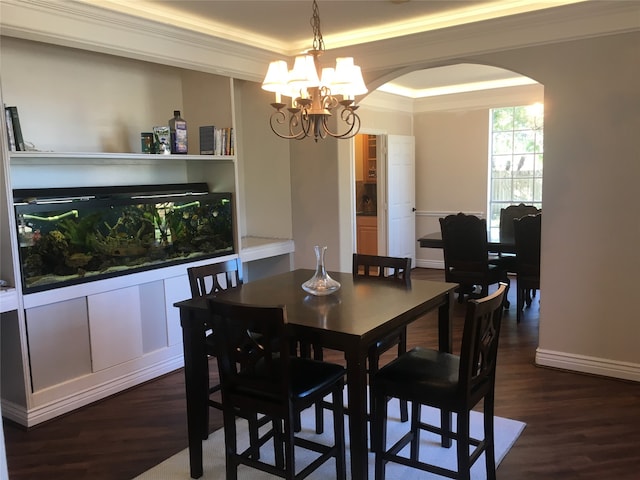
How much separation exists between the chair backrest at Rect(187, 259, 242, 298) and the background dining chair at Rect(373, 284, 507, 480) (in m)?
1.11

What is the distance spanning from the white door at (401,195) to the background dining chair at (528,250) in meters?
2.36

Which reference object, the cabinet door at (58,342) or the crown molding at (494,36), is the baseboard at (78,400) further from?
the crown molding at (494,36)

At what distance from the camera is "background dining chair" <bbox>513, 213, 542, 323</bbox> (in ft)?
15.8

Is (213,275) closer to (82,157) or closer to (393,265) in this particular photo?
(393,265)

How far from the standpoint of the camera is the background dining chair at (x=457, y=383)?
214 cm

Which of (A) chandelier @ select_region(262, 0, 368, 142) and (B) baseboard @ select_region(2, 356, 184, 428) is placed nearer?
(A) chandelier @ select_region(262, 0, 368, 142)

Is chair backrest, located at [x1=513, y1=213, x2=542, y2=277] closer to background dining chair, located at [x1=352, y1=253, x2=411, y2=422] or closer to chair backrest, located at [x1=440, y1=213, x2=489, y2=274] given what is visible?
chair backrest, located at [x1=440, y1=213, x2=489, y2=274]

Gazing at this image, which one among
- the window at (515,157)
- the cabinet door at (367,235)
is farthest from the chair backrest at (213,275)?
the window at (515,157)

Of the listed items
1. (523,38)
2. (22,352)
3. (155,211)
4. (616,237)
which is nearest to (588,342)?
(616,237)

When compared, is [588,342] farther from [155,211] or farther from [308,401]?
[155,211]

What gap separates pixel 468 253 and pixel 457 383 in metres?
3.10

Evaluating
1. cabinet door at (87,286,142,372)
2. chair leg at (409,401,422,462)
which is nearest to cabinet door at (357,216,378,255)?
cabinet door at (87,286,142,372)

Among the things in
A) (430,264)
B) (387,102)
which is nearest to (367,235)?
(430,264)

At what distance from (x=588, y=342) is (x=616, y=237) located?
752 millimetres
